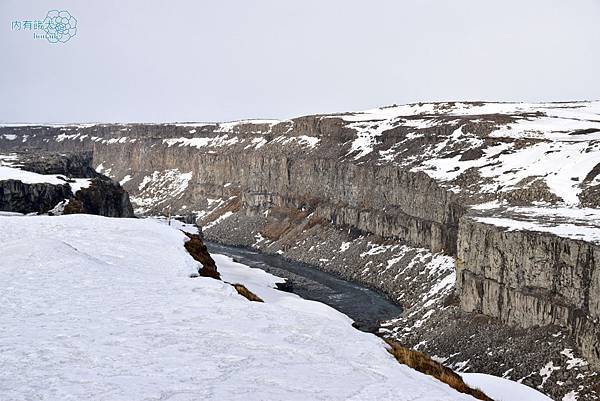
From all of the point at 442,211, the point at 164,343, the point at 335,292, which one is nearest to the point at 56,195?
the point at 335,292

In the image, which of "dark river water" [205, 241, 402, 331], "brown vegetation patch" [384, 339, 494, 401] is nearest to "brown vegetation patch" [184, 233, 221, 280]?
"brown vegetation patch" [384, 339, 494, 401]

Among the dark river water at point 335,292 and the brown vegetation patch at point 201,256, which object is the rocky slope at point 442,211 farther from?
the brown vegetation patch at point 201,256

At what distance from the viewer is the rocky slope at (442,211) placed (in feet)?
135

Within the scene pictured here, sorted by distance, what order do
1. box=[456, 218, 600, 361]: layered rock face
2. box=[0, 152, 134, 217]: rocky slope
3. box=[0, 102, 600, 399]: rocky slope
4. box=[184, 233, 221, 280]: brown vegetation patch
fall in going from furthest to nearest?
box=[0, 152, 134, 217]: rocky slope, box=[0, 102, 600, 399]: rocky slope, box=[456, 218, 600, 361]: layered rock face, box=[184, 233, 221, 280]: brown vegetation patch

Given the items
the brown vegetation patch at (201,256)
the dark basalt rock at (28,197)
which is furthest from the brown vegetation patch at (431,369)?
the dark basalt rock at (28,197)

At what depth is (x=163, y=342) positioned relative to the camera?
1248 cm

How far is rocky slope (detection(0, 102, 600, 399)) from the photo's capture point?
135 ft

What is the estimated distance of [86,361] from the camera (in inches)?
432

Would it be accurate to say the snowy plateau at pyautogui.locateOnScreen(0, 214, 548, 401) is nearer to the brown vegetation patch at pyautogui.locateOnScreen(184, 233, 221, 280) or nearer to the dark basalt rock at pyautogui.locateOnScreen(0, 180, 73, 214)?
the brown vegetation patch at pyautogui.locateOnScreen(184, 233, 221, 280)

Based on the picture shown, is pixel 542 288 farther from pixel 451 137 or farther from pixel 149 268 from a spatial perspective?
pixel 451 137

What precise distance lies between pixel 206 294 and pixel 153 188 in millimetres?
155761

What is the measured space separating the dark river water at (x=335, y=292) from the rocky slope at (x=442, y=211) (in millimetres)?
2074

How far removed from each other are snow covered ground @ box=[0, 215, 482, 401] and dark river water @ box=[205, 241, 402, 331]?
33.4m

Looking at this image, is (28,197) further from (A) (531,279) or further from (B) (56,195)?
Result: (A) (531,279)
